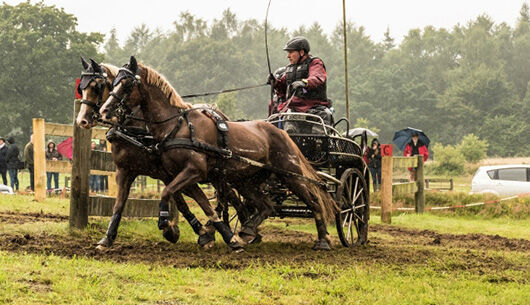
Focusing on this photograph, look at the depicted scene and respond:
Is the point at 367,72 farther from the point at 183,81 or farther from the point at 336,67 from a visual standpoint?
the point at 183,81

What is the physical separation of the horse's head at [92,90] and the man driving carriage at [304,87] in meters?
2.71

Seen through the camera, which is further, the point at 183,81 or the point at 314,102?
the point at 183,81

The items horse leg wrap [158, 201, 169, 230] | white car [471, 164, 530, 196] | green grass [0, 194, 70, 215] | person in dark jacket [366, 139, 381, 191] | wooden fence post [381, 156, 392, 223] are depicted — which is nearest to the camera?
horse leg wrap [158, 201, 169, 230]

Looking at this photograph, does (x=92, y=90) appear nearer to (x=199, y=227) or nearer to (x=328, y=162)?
(x=199, y=227)

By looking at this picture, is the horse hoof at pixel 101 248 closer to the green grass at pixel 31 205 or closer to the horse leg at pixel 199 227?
the horse leg at pixel 199 227

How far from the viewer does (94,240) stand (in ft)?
29.8

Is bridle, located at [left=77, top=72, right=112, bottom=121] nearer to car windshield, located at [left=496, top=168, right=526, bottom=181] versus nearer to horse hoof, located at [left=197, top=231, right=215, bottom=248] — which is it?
horse hoof, located at [left=197, top=231, right=215, bottom=248]

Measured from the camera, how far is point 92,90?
8273 millimetres

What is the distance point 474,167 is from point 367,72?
42.1m

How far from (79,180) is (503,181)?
44.8 feet

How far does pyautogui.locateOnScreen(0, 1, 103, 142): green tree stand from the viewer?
48.8m

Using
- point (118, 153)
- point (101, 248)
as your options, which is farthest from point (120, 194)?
point (101, 248)

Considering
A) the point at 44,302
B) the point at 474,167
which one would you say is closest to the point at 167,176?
the point at 44,302

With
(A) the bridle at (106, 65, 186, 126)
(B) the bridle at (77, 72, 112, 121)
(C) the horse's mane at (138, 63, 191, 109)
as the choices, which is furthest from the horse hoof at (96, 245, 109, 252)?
(C) the horse's mane at (138, 63, 191, 109)
